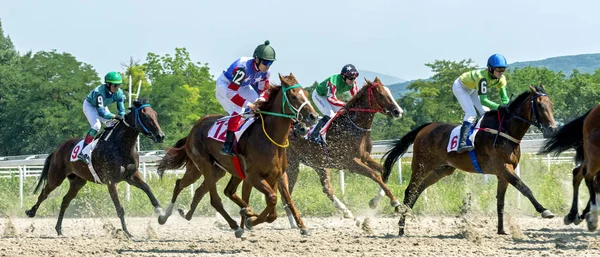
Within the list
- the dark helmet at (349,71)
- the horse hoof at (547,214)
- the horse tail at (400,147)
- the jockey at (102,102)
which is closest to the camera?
the horse hoof at (547,214)

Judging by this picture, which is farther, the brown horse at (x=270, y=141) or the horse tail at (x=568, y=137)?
the horse tail at (x=568, y=137)

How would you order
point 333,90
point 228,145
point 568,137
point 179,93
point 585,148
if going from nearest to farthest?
point 228,145, point 585,148, point 568,137, point 333,90, point 179,93

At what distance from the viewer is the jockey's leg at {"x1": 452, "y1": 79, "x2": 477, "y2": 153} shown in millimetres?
8952

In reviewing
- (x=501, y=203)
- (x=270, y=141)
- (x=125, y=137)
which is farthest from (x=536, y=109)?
(x=125, y=137)

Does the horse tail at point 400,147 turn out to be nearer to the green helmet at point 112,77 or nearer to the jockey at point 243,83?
the jockey at point 243,83

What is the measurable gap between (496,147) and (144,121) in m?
4.07

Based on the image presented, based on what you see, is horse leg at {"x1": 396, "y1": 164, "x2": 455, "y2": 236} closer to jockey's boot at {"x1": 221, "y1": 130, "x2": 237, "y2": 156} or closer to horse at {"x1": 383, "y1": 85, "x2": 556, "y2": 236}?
horse at {"x1": 383, "y1": 85, "x2": 556, "y2": 236}

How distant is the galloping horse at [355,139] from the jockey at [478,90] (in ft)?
2.70

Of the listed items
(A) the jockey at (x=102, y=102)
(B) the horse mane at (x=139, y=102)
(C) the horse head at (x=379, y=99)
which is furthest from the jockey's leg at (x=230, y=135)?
(A) the jockey at (x=102, y=102)

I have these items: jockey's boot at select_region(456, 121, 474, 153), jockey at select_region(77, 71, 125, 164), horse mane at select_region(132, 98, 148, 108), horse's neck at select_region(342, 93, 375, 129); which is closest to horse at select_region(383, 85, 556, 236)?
jockey's boot at select_region(456, 121, 474, 153)

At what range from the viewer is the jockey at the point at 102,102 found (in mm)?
10630

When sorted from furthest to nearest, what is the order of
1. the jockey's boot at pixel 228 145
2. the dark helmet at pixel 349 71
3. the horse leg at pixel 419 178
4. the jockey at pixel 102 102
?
the dark helmet at pixel 349 71 < the jockey at pixel 102 102 < the horse leg at pixel 419 178 < the jockey's boot at pixel 228 145

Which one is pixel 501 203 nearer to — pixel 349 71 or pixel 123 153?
pixel 349 71

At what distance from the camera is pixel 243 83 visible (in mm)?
8812
